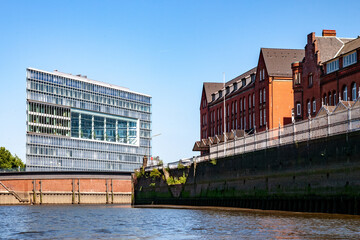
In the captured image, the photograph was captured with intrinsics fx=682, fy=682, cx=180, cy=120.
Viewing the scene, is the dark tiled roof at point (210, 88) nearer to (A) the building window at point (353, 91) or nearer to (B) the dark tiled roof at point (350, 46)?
(B) the dark tiled roof at point (350, 46)

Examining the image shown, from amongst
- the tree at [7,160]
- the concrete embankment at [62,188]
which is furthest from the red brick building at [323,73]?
the tree at [7,160]

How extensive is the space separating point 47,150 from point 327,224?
159m

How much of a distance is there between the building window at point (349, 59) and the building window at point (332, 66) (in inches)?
66.4

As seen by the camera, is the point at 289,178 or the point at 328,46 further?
the point at 328,46

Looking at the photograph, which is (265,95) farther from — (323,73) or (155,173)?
(323,73)

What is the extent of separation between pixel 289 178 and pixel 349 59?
24353mm

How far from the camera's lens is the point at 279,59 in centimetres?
9462

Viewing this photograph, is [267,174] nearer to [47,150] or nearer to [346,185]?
[346,185]

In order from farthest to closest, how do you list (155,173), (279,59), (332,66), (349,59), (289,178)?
(155,173)
(279,59)
(332,66)
(349,59)
(289,178)

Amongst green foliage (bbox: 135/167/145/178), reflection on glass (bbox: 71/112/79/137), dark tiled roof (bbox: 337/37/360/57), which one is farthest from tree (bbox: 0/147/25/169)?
dark tiled roof (bbox: 337/37/360/57)

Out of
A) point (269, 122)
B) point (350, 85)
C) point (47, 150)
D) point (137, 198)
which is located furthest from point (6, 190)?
point (350, 85)

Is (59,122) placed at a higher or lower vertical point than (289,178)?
higher

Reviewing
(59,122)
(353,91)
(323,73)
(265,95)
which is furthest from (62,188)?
(353,91)

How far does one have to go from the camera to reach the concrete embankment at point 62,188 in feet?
443
